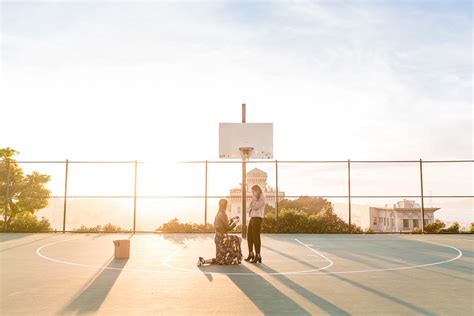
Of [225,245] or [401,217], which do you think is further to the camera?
[401,217]

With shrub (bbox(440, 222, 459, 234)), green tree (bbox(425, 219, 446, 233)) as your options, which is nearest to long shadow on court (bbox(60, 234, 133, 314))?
green tree (bbox(425, 219, 446, 233))

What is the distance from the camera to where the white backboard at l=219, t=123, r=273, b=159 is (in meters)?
18.0

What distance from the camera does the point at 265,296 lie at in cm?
705

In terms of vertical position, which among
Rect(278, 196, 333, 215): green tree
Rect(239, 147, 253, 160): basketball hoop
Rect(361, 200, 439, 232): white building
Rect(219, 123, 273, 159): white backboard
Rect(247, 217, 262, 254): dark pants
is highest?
Rect(219, 123, 273, 159): white backboard

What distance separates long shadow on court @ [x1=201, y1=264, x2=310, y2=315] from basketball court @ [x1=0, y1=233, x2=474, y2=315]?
1 centimetres

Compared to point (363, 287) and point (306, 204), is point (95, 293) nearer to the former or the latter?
point (363, 287)

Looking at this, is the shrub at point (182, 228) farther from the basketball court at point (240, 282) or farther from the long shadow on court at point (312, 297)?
the long shadow on court at point (312, 297)

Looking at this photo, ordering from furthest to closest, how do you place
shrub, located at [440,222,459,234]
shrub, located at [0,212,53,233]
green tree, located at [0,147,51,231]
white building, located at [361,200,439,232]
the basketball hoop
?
white building, located at [361,200,439,232] → green tree, located at [0,147,51,231] → shrub, located at [440,222,459,234] → shrub, located at [0,212,53,233] → the basketball hoop

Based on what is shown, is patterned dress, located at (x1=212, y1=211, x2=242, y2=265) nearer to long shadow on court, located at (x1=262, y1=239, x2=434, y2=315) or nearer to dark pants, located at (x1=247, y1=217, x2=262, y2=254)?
dark pants, located at (x1=247, y1=217, x2=262, y2=254)

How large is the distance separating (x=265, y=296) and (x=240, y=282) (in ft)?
4.00

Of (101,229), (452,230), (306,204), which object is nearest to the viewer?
(101,229)

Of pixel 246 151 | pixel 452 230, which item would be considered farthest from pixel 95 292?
pixel 452 230

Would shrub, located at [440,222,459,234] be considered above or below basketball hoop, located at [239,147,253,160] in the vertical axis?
below

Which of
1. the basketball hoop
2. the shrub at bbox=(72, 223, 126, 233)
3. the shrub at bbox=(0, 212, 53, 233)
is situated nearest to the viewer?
the basketball hoop
